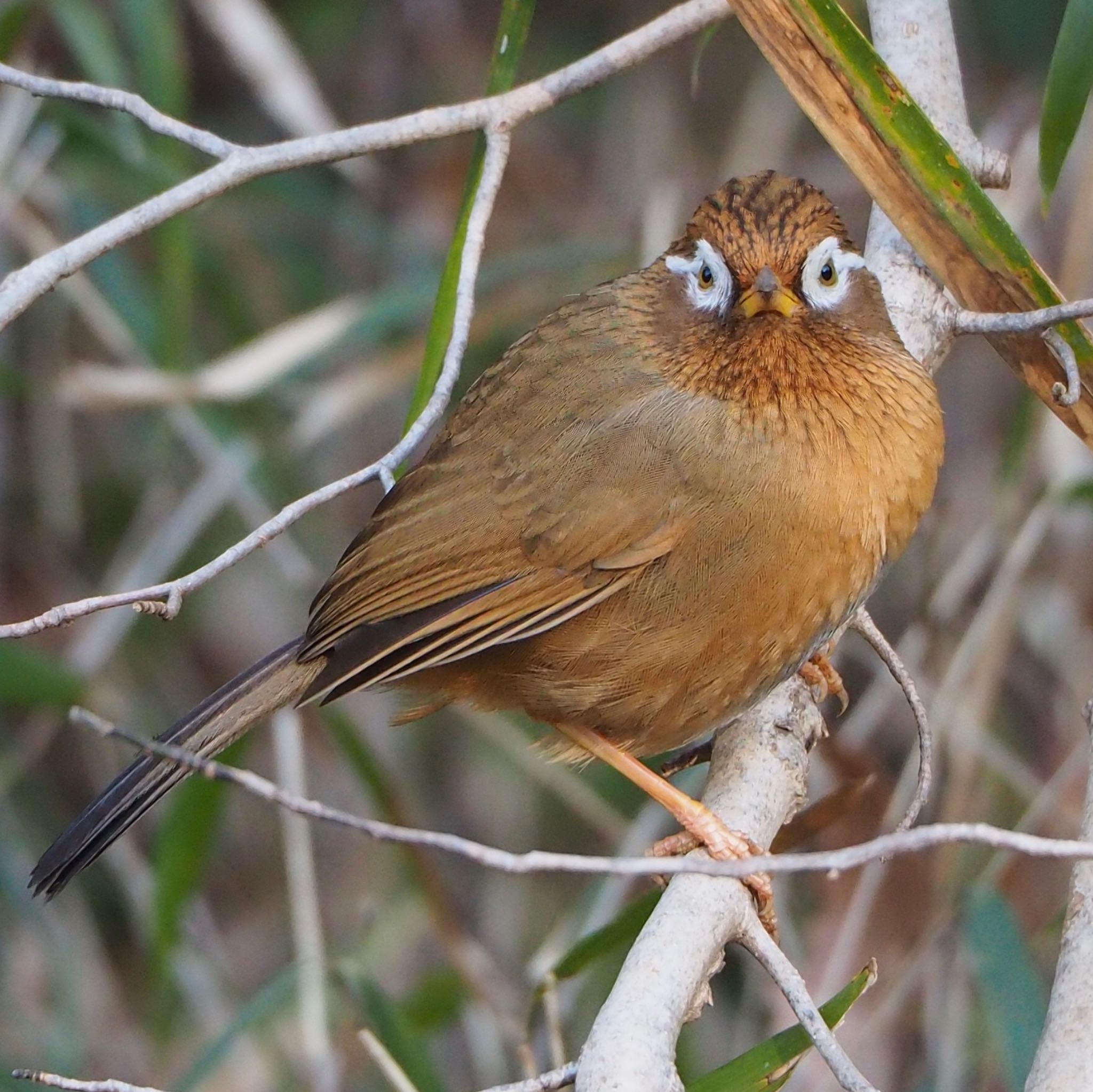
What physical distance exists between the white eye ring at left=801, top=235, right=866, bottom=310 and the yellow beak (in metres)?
0.05

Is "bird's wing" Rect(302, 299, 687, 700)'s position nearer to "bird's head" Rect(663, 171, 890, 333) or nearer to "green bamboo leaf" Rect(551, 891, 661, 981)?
"bird's head" Rect(663, 171, 890, 333)

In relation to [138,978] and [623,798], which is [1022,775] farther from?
[138,978]

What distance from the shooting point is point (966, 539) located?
15.9 ft

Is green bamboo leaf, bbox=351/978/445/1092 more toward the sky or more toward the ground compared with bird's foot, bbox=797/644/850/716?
more toward the ground

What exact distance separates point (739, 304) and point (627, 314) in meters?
0.35

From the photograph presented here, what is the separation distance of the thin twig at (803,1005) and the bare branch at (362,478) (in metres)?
0.94

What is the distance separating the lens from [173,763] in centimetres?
315

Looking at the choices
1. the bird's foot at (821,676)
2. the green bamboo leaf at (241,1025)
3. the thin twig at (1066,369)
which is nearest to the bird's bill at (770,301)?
the thin twig at (1066,369)

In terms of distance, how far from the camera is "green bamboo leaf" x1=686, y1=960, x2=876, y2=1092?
8.03ft

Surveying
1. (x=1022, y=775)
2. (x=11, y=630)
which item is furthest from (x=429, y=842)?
(x=1022, y=775)

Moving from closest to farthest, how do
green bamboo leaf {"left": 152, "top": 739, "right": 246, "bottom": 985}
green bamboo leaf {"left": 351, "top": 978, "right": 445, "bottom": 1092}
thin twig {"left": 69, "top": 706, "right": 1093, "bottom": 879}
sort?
thin twig {"left": 69, "top": 706, "right": 1093, "bottom": 879}
green bamboo leaf {"left": 351, "top": 978, "right": 445, "bottom": 1092}
green bamboo leaf {"left": 152, "top": 739, "right": 246, "bottom": 985}

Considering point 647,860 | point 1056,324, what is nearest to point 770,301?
point 1056,324

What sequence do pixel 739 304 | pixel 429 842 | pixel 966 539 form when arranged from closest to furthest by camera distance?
1. pixel 429 842
2. pixel 739 304
3. pixel 966 539

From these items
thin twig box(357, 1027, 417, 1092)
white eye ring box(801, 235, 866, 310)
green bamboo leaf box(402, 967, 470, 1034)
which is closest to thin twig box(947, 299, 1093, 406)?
white eye ring box(801, 235, 866, 310)
